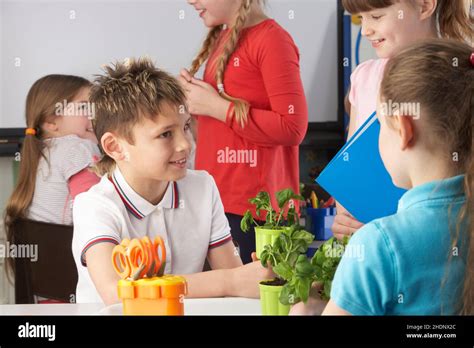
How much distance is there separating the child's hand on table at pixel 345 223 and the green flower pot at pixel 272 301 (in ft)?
0.87

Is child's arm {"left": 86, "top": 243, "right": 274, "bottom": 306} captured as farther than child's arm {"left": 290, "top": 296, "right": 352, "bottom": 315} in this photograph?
Yes

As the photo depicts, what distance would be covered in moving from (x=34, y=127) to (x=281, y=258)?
0.79 metres

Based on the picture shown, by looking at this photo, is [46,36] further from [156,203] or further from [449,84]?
[449,84]

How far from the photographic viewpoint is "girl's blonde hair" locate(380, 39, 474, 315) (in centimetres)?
86

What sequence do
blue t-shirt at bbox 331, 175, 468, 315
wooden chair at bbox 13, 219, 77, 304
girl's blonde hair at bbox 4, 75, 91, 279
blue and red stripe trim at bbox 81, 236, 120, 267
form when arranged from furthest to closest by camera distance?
girl's blonde hair at bbox 4, 75, 91, 279 → wooden chair at bbox 13, 219, 77, 304 → blue and red stripe trim at bbox 81, 236, 120, 267 → blue t-shirt at bbox 331, 175, 468, 315

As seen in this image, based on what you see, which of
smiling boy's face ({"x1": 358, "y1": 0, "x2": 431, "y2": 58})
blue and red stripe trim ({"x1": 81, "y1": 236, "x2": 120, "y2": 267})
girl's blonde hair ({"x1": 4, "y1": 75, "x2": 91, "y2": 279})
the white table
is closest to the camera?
the white table

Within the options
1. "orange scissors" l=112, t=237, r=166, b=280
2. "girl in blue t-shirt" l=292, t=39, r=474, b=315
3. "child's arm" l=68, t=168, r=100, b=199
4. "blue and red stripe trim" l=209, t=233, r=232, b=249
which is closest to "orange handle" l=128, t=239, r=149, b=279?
"orange scissors" l=112, t=237, r=166, b=280

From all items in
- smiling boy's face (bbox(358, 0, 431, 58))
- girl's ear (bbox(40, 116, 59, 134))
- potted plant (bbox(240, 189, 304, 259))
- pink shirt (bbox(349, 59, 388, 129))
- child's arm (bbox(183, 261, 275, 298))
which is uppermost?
smiling boy's face (bbox(358, 0, 431, 58))

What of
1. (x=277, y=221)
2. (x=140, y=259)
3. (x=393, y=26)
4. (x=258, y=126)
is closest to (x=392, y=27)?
(x=393, y=26)

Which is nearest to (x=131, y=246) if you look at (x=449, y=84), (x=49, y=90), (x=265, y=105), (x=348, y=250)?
(x=348, y=250)

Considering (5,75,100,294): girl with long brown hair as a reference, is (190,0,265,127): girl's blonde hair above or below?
above

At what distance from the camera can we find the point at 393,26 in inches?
51.0

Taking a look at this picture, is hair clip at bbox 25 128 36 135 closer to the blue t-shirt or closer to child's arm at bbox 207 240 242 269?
child's arm at bbox 207 240 242 269

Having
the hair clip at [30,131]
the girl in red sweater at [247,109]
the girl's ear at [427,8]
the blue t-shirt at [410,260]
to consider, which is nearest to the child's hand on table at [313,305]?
the blue t-shirt at [410,260]
